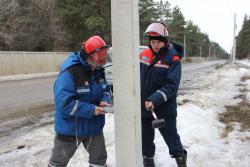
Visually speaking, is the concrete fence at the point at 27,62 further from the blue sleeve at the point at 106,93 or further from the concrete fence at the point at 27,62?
the blue sleeve at the point at 106,93

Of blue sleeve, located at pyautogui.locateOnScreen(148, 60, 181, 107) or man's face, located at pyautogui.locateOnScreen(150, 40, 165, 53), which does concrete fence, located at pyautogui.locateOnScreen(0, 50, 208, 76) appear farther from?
blue sleeve, located at pyautogui.locateOnScreen(148, 60, 181, 107)

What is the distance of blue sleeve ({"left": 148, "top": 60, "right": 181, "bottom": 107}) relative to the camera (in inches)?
149

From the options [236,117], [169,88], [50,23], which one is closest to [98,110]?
[169,88]

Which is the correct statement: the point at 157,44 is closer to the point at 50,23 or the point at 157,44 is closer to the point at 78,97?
the point at 78,97

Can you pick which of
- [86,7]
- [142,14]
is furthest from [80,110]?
[142,14]

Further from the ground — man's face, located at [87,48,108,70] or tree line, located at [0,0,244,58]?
tree line, located at [0,0,244,58]

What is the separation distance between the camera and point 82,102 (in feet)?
10.8

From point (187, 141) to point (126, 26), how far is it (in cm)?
344

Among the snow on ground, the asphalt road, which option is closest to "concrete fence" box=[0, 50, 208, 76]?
the asphalt road

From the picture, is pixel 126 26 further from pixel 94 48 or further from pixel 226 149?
pixel 226 149

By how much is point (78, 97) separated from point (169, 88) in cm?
107

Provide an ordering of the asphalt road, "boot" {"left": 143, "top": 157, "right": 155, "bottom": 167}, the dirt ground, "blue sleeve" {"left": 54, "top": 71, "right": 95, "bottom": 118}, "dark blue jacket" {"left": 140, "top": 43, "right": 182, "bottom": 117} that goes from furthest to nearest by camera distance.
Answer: the asphalt road
the dirt ground
"boot" {"left": 143, "top": 157, "right": 155, "bottom": 167}
"dark blue jacket" {"left": 140, "top": 43, "right": 182, "bottom": 117}
"blue sleeve" {"left": 54, "top": 71, "right": 95, "bottom": 118}

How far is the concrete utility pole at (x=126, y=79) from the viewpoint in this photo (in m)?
2.76

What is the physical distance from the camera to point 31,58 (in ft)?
95.7
